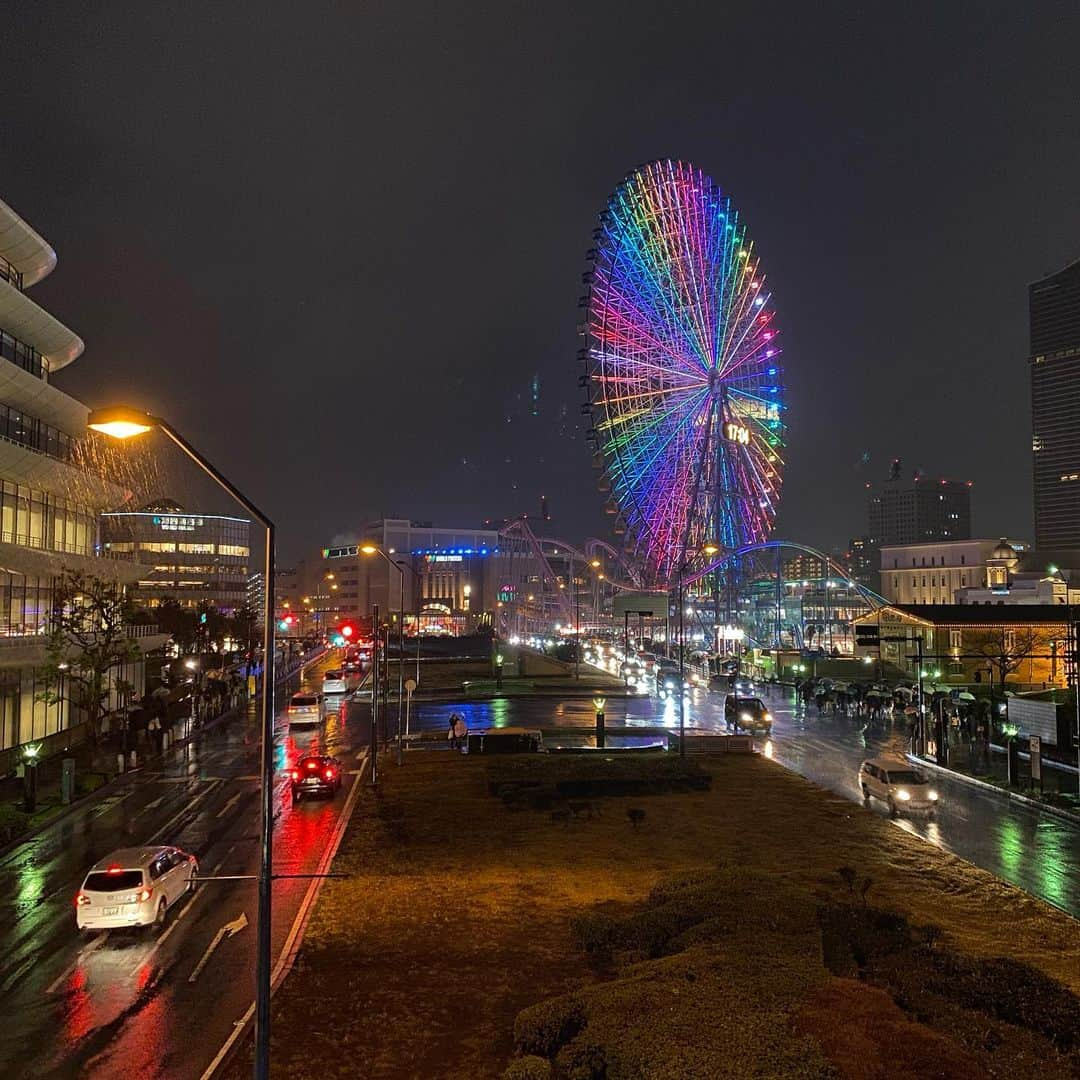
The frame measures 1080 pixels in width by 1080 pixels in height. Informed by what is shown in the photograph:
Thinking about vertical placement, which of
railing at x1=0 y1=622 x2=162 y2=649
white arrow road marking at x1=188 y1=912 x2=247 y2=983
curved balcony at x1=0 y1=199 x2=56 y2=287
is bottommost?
white arrow road marking at x1=188 y1=912 x2=247 y2=983

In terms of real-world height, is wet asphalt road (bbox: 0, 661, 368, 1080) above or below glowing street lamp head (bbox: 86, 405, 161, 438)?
below

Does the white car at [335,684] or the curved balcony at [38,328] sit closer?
the curved balcony at [38,328]

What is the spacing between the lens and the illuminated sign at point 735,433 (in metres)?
65.8

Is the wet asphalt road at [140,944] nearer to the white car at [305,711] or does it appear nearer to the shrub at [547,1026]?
the shrub at [547,1026]

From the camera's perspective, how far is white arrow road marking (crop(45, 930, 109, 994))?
14.1 metres

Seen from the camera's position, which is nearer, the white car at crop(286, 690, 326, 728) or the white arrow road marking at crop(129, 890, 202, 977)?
the white arrow road marking at crop(129, 890, 202, 977)

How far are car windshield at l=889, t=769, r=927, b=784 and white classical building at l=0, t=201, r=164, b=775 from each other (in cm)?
2845

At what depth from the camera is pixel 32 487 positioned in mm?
39188

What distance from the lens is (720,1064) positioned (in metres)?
9.91

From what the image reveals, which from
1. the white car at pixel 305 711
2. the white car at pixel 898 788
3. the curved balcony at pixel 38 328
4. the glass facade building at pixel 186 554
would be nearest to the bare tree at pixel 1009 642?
the white car at pixel 898 788

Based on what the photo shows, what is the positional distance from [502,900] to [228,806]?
13.4 m

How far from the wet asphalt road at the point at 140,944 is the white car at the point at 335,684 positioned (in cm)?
3236

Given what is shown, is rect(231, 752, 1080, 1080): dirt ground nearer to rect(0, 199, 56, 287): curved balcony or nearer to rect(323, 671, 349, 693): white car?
rect(0, 199, 56, 287): curved balcony

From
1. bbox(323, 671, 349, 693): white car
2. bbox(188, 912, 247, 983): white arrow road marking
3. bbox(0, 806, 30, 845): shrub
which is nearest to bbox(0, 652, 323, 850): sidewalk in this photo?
bbox(0, 806, 30, 845): shrub
